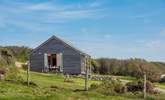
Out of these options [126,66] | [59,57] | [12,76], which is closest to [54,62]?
[59,57]

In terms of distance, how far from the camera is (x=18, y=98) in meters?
20.3

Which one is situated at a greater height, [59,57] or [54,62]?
[59,57]

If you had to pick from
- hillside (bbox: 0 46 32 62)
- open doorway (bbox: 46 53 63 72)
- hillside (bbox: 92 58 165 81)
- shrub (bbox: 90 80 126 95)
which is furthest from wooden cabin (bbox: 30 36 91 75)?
shrub (bbox: 90 80 126 95)

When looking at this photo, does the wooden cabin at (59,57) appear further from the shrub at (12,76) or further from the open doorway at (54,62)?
the shrub at (12,76)

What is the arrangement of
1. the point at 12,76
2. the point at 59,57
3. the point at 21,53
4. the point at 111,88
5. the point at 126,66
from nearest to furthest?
the point at 111,88 < the point at 12,76 < the point at 59,57 < the point at 126,66 < the point at 21,53

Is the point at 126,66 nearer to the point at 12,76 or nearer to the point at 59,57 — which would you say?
the point at 59,57

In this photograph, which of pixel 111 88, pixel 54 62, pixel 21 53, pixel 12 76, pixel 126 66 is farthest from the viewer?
pixel 21 53

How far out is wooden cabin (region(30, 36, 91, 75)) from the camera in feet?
192

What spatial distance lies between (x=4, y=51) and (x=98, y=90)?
14.7 m

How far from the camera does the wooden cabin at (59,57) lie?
58469mm

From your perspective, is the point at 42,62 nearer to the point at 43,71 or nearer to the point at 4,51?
the point at 43,71

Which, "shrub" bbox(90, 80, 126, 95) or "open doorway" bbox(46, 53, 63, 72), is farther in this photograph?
"open doorway" bbox(46, 53, 63, 72)

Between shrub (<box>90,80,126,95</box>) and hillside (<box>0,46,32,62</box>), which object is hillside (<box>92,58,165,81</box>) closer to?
hillside (<box>0,46,32,62</box>)

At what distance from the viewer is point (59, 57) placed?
59062 mm
